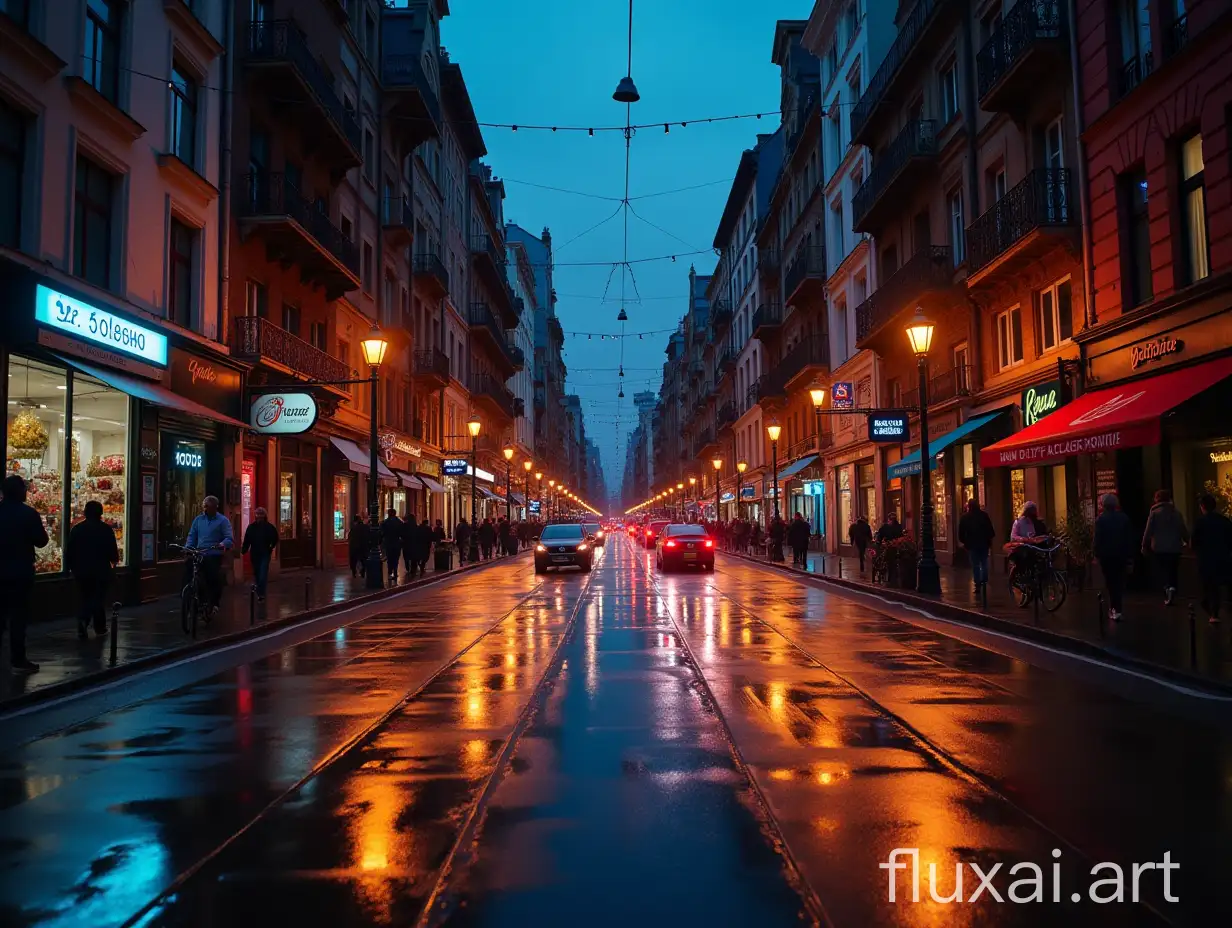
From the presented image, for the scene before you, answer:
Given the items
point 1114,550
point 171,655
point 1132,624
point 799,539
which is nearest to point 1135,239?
point 1114,550

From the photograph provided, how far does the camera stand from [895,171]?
3086cm

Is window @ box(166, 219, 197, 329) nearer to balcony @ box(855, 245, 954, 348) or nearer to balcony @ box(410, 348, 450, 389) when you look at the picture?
balcony @ box(855, 245, 954, 348)

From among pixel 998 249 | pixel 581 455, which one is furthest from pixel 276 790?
pixel 581 455

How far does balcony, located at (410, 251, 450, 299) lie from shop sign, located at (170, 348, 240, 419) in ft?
68.1

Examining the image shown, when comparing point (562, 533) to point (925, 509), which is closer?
point (925, 509)

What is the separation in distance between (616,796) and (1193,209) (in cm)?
1677

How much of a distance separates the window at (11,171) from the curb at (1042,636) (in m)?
16.2

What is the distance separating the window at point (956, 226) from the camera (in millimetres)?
28359

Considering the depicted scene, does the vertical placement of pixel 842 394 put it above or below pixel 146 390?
above

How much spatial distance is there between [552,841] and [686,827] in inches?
29.0

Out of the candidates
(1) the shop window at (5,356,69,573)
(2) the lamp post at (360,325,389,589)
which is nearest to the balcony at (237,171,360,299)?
(2) the lamp post at (360,325,389,589)

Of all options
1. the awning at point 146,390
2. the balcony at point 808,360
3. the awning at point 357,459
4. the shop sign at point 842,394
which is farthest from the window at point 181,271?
the balcony at point 808,360

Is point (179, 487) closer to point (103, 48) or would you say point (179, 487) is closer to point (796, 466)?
point (103, 48)

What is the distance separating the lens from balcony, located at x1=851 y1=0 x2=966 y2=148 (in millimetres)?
28234
